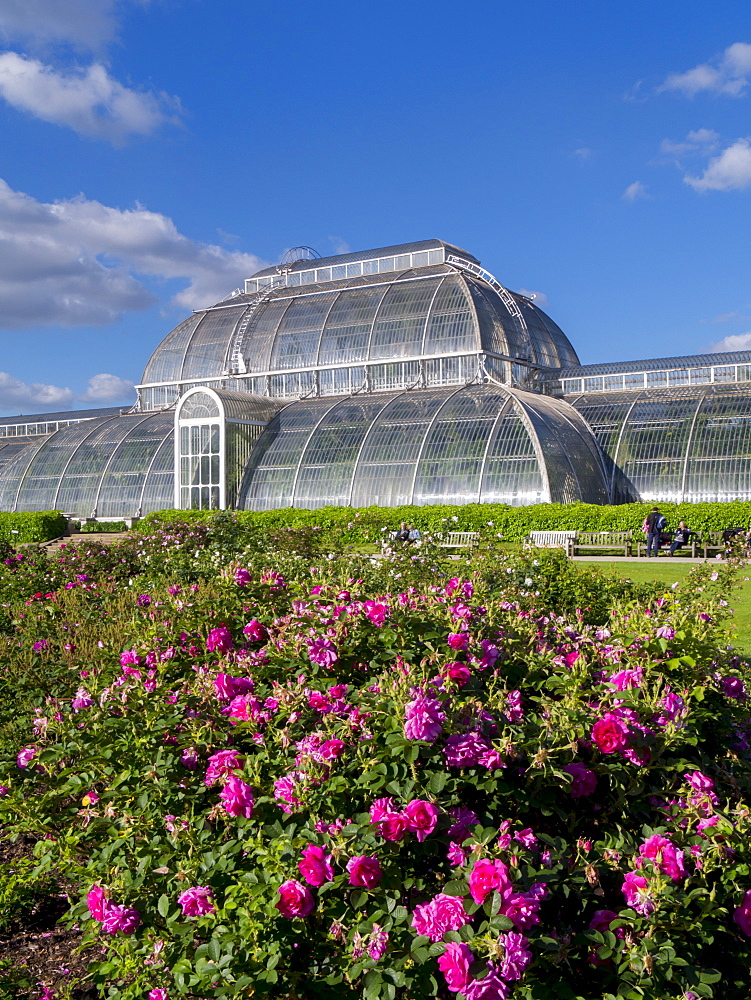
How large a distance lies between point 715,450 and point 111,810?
115 ft

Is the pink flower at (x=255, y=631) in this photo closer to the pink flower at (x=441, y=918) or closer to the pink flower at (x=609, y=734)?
the pink flower at (x=609, y=734)

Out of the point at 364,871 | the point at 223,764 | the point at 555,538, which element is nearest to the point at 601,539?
the point at 555,538

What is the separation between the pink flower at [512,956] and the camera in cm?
327

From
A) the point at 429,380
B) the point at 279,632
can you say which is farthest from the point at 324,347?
the point at 279,632

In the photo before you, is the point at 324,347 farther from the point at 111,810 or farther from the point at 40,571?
the point at 111,810

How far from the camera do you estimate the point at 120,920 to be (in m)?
4.10

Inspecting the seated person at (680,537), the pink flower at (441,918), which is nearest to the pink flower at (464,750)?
the pink flower at (441,918)

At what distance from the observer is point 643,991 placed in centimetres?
368

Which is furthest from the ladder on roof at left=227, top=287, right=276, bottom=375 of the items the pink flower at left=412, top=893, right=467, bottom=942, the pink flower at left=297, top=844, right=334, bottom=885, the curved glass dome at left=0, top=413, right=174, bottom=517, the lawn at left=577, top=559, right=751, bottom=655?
the pink flower at left=412, top=893, right=467, bottom=942

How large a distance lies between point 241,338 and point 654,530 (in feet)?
100.0

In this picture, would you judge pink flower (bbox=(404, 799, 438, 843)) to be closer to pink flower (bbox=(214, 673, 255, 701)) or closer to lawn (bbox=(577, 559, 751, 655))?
pink flower (bbox=(214, 673, 255, 701))

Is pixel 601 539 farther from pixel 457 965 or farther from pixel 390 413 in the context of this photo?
pixel 457 965

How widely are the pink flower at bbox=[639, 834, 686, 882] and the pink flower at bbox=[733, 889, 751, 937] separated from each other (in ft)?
1.23

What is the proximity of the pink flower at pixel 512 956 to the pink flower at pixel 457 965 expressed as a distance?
0.13m
